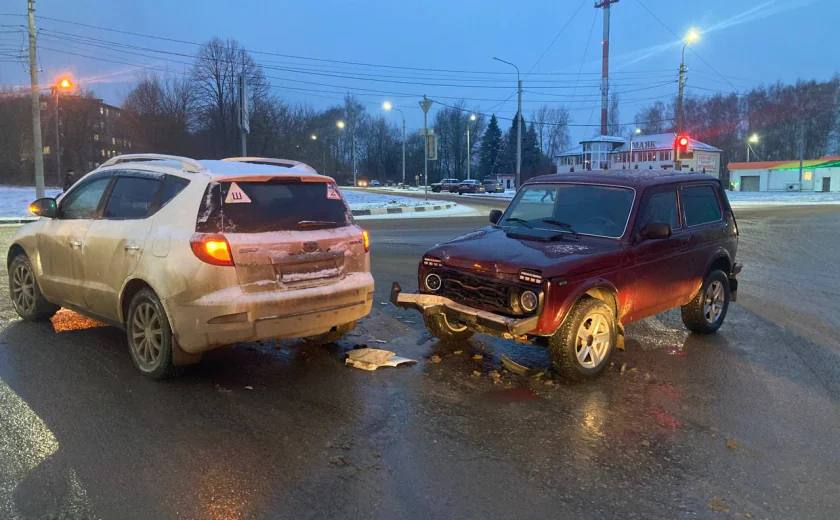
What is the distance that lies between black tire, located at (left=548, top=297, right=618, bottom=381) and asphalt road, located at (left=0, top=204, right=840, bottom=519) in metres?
0.14

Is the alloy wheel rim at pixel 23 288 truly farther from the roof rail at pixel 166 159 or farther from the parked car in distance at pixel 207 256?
the roof rail at pixel 166 159

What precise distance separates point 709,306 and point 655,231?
171 cm

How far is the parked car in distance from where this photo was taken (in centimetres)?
457

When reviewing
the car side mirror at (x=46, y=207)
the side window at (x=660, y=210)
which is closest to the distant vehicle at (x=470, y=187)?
the side window at (x=660, y=210)

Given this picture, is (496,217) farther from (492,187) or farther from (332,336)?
(492,187)

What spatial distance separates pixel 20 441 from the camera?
3807 mm

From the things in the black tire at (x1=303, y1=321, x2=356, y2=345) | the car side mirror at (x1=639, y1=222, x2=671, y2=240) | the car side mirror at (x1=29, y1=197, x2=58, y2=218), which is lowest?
the black tire at (x1=303, y1=321, x2=356, y2=345)

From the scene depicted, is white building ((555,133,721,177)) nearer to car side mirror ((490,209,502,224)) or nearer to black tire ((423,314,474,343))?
car side mirror ((490,209,502,224))

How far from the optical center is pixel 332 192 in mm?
5512

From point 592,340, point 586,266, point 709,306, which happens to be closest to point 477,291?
point 586,266

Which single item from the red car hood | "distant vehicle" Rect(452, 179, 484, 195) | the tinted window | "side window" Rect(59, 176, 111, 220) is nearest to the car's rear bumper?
the tinted window

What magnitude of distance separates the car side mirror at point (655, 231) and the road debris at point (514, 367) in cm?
169

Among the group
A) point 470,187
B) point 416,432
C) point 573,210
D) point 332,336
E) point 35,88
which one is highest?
point 35,88

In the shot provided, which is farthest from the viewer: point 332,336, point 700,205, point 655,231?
point 700,205
